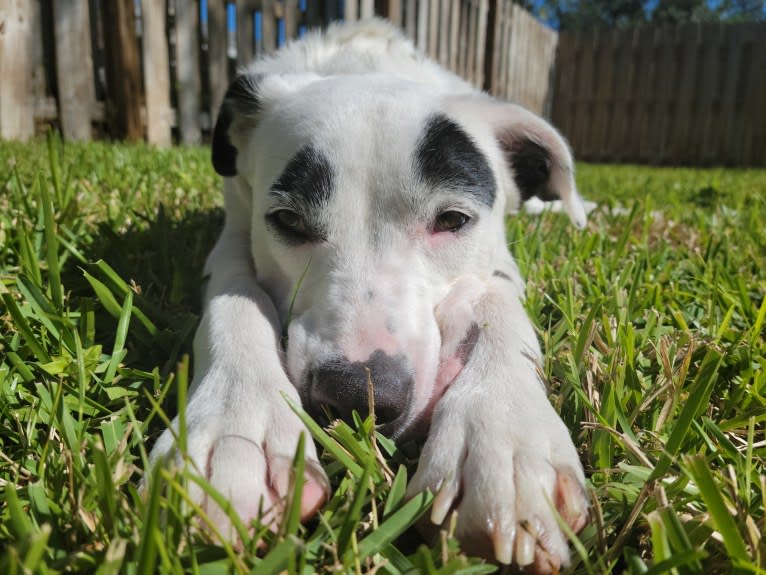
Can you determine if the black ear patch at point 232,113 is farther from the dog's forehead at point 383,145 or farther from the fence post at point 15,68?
the fence post at point 15,68

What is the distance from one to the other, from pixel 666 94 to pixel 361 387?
1477 centimetres

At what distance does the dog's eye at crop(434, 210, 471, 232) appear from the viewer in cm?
162

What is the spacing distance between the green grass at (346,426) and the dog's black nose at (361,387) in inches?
2.1

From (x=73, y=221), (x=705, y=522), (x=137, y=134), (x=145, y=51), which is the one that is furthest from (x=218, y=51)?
(x=705, y=522)

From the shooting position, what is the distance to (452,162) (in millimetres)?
1652

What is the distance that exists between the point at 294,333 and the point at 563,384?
0.61 m

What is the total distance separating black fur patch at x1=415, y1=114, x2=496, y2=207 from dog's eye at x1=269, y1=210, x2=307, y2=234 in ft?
1.10

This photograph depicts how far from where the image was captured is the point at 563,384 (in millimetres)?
1377

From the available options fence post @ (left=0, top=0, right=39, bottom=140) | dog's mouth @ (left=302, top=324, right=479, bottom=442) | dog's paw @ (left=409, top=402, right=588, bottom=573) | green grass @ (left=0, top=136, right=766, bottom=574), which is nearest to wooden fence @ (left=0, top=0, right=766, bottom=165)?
fence post @ (left=0, top=0, right=39, bottom=140)

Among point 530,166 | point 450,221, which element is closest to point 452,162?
point 450,221

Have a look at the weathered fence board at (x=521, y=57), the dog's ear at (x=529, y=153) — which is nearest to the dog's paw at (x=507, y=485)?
the dog's ear at (x=529, y=153)

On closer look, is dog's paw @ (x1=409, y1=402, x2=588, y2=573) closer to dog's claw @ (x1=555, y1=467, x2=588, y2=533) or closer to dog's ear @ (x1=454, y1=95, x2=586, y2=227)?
dog's claw @ (x1=555, y1=467, x2=588, y2=533)

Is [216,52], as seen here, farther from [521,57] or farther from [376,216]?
[521,57]

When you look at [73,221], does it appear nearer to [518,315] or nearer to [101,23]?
[518,315]
